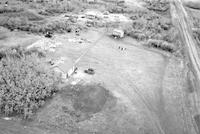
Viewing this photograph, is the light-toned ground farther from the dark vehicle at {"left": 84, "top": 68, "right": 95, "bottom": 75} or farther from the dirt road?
the dirt road

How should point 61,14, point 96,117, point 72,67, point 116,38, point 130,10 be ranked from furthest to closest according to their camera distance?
1. point 130,10
2. point 61,14
3. point 116,38
4. point 72,67
5. point 96,117

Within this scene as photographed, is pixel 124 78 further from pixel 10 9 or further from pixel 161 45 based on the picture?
pixel 10 9

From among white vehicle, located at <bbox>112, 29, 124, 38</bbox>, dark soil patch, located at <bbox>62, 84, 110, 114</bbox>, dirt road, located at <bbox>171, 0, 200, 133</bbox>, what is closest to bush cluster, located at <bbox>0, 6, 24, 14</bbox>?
white vehicle, located at <bbox>112, 29, 124, 38</bbox>

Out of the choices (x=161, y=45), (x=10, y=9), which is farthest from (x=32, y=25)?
(x=161, y=45)

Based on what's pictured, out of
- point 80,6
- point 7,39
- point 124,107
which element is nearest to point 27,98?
point 124,107

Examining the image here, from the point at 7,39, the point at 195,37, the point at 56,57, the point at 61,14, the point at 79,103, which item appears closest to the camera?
the point at 79,103

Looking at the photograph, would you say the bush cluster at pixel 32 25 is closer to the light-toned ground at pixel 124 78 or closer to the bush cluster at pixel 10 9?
the light-toned ground at pixel 124 78

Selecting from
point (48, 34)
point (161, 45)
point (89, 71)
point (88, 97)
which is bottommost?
point (88, 97)

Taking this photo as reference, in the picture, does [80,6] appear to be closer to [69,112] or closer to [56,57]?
[56,57]
